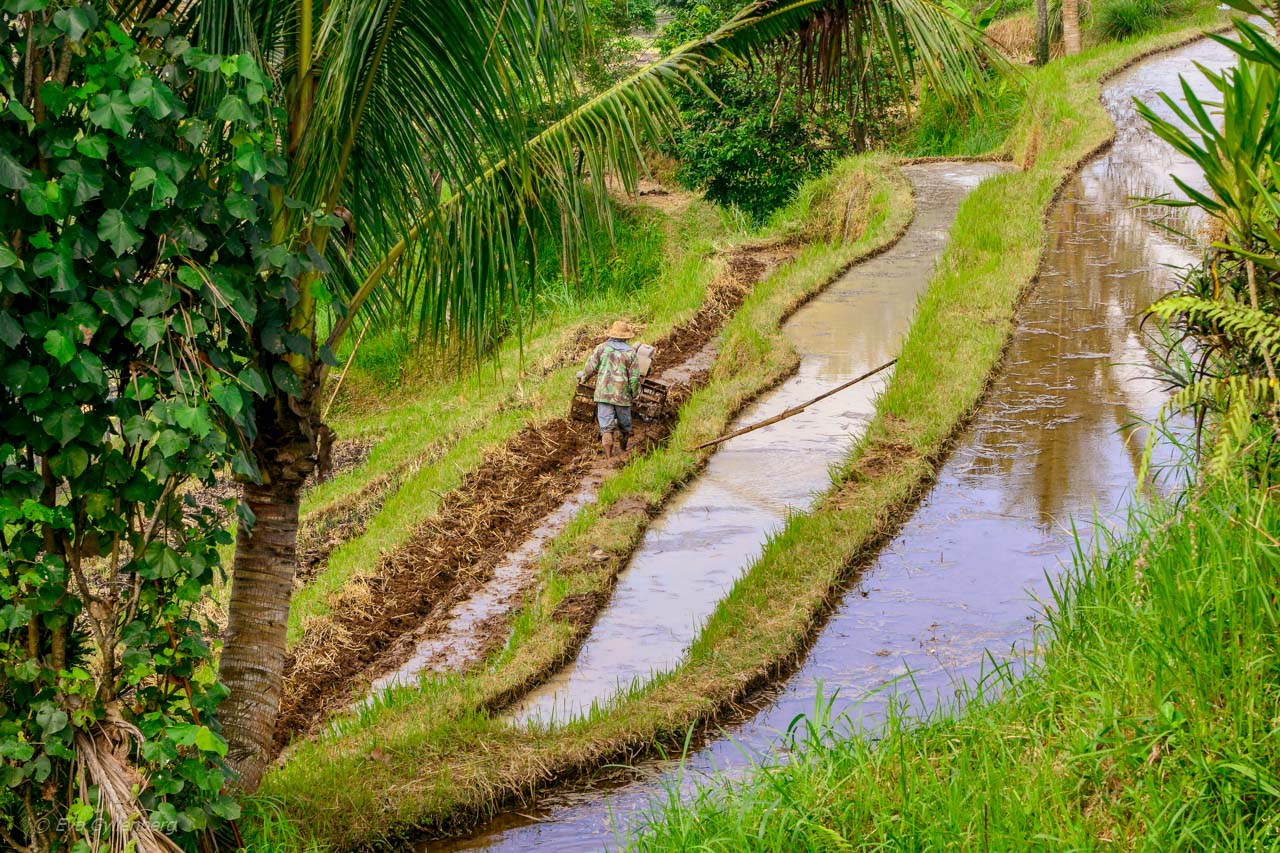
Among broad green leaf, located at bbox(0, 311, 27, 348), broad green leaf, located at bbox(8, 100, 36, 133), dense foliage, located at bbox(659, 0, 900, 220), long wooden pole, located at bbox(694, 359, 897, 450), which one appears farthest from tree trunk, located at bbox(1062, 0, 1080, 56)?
broad green leaf, located at bbox(0, 311, 27, 348)

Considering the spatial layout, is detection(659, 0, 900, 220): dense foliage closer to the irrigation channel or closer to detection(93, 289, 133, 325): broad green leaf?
the irrigation channel

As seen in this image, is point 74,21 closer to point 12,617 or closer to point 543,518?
point 12,617

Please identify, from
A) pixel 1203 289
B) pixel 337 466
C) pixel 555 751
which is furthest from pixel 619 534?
pixel 337 466

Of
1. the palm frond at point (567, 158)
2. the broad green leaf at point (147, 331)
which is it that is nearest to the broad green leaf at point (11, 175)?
the broad green leaf at point (147, 331)

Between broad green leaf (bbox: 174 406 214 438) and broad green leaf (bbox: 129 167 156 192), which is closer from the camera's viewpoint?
broad green leaf (bbox: 129 167 156 192)

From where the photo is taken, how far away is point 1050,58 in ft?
86.3

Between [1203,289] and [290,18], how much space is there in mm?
3886

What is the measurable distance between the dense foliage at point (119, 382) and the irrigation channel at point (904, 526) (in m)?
1.55

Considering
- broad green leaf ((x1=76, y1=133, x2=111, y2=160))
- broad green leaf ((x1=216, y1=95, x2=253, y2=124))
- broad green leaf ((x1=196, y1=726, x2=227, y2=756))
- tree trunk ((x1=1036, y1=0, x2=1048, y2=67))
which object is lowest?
broad green leaf ((x1=196, y1=726, x2=227, y2=756))

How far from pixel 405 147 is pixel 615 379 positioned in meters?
5.22

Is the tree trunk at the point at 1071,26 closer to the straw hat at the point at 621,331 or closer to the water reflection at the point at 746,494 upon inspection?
the water reflection at the point at 746,494

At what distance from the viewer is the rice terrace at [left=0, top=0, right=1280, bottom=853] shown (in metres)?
3.86

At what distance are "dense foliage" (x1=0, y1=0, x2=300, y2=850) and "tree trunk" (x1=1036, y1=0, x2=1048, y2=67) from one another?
74.6 feet

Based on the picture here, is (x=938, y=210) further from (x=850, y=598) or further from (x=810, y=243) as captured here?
(x=850, y=598)
